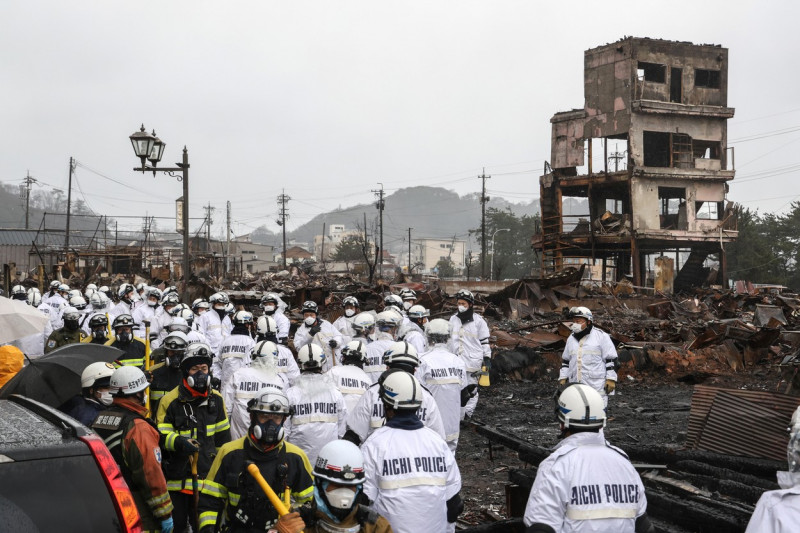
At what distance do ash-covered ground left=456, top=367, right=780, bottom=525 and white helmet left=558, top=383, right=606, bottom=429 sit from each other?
3.96 meters

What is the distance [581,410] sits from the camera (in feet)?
14.1

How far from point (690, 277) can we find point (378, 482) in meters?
44.3

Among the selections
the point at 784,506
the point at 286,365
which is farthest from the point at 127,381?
the point at 784,506

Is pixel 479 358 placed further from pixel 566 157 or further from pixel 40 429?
pixel 566 157

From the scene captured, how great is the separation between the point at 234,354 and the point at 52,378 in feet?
12.3

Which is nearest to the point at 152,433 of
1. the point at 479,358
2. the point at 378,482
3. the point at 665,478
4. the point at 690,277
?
the point at 378,482

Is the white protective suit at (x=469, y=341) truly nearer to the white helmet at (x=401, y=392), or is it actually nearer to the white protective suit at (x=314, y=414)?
the white protective suit at (x=314, y=414)

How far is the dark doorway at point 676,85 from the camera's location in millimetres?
42406

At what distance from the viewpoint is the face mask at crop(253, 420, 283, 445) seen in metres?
4.61

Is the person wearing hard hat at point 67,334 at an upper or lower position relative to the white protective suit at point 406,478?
upper

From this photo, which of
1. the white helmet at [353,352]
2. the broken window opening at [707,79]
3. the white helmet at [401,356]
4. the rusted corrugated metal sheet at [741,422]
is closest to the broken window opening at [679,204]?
the broken window opening at [707,79]

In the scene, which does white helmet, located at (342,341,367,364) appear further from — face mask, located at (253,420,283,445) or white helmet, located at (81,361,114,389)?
face mask, located at (253,420,283,445)

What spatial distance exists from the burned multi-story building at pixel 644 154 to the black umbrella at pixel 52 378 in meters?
35.4

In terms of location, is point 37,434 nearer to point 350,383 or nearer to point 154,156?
point 350,383
